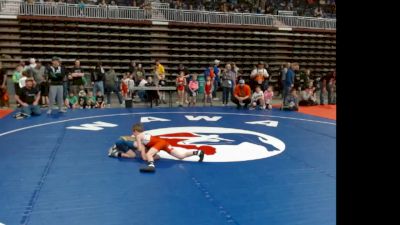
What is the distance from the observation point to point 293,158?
683cm

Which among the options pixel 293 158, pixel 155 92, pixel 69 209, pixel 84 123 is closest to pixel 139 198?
pixel 69 209

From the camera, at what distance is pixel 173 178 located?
5566 millimetres

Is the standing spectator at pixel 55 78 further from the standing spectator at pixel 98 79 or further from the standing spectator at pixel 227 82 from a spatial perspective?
→ the standing spectator at pixel 227 82

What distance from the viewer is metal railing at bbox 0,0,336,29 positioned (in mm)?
20203

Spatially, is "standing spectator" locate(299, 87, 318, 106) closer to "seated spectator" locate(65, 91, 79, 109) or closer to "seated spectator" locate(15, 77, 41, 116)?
"seated spectator" locate(65, 91, 79, 109)

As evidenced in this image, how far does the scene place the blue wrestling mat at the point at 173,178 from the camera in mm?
4180

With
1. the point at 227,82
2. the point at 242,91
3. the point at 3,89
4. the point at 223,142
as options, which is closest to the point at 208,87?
the point at 227,82

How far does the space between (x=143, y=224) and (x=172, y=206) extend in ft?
1.90

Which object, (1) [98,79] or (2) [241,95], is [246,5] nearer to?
A: (2) [241,95]

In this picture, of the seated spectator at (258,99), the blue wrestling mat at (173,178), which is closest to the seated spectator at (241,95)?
the seated spectator at (258,99)

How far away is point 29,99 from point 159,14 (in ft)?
40.6

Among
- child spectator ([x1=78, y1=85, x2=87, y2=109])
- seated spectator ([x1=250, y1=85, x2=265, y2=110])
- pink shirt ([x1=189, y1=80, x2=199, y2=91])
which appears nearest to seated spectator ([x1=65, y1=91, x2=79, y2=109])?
child spectator ([x1=78, y1=85, x2=87, y2=109])

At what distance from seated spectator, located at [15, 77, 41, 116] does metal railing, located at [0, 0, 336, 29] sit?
1007 centimetres
